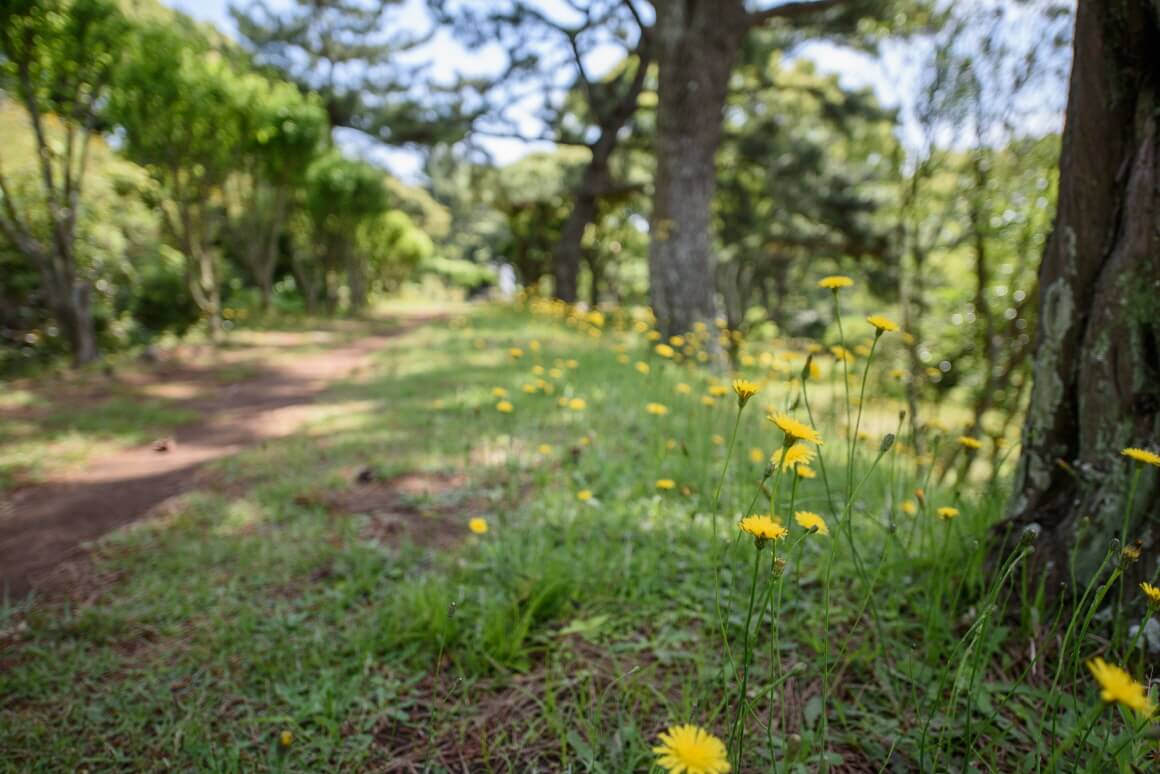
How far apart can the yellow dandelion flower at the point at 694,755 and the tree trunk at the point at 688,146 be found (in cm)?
512

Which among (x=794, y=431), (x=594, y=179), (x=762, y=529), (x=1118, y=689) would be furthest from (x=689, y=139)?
(x=594, y=179)

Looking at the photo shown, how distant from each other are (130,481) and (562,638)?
291cm

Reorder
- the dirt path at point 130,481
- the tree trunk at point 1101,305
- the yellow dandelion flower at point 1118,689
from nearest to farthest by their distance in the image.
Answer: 1. the yellow dandelion flower at point 1118,689
2. the tree trunk at point 1101,305
3. the dirt path at point 130,481

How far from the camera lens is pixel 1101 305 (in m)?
1.38

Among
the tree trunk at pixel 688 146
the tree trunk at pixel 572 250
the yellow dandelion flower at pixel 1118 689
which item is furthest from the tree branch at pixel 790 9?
the yellow dandelion flower at pixel 1118 689

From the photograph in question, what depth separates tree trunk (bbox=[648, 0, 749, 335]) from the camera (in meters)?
5.49

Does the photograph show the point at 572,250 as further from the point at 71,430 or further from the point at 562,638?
the point at 562,638

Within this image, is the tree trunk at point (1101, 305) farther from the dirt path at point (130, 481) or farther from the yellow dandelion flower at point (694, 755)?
the dirt path at point (130, 481)

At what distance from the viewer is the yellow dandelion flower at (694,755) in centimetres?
70

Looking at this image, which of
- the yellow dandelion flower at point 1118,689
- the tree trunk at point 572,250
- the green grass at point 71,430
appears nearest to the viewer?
the yellow dandelion flower at point 1118,689

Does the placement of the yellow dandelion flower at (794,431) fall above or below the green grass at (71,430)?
above

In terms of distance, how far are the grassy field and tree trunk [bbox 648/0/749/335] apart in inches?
132

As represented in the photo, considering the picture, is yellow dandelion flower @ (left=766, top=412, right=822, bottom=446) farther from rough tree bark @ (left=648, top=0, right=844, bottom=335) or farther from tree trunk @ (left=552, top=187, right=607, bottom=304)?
tree trunk @ (left=552, top=187, right=607, bottom=304)

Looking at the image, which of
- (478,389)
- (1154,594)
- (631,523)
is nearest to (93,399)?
(478,389)
